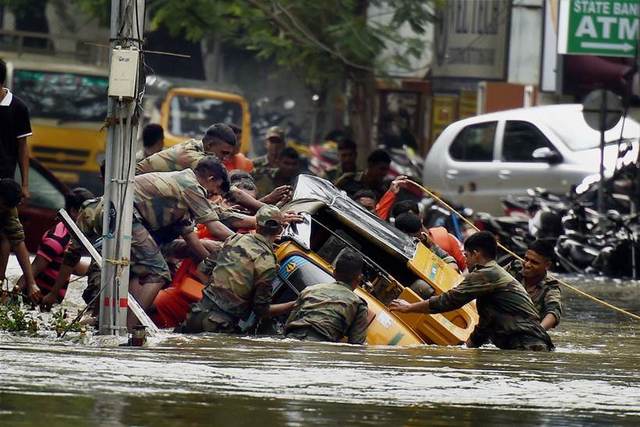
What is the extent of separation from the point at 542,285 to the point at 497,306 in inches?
45.7

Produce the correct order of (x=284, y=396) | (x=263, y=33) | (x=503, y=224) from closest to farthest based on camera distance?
(x=284, y=396) → (x=503, y=224) → (x=263, y=33)

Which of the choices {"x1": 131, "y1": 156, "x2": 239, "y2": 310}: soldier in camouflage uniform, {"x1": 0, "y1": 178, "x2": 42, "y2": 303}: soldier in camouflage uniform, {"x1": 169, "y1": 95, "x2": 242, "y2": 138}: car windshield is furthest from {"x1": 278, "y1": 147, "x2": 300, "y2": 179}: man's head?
{"x1": 169, "y1": 95, "x2": 242, "y2": 138}: car windshield

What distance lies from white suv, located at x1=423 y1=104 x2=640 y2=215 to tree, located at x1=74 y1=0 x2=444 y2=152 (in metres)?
2.43

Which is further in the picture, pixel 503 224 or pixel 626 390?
pixel 503 224

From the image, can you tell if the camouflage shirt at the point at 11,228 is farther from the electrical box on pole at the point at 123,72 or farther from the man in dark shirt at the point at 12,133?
the electrical box on pole at the point at 123,72

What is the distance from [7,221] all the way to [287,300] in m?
2.43

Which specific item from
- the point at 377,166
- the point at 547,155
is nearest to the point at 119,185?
the point at 377,166

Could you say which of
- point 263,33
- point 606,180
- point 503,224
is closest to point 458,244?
point 503,224

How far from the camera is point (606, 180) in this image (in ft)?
78.2

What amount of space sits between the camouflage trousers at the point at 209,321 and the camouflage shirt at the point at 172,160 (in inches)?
90.2

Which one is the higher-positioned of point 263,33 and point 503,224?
point 263,33

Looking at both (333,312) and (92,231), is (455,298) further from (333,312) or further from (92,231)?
(92,231)

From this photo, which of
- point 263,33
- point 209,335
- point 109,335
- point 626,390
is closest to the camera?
point 626,390

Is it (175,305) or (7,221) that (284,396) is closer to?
(175,305)
